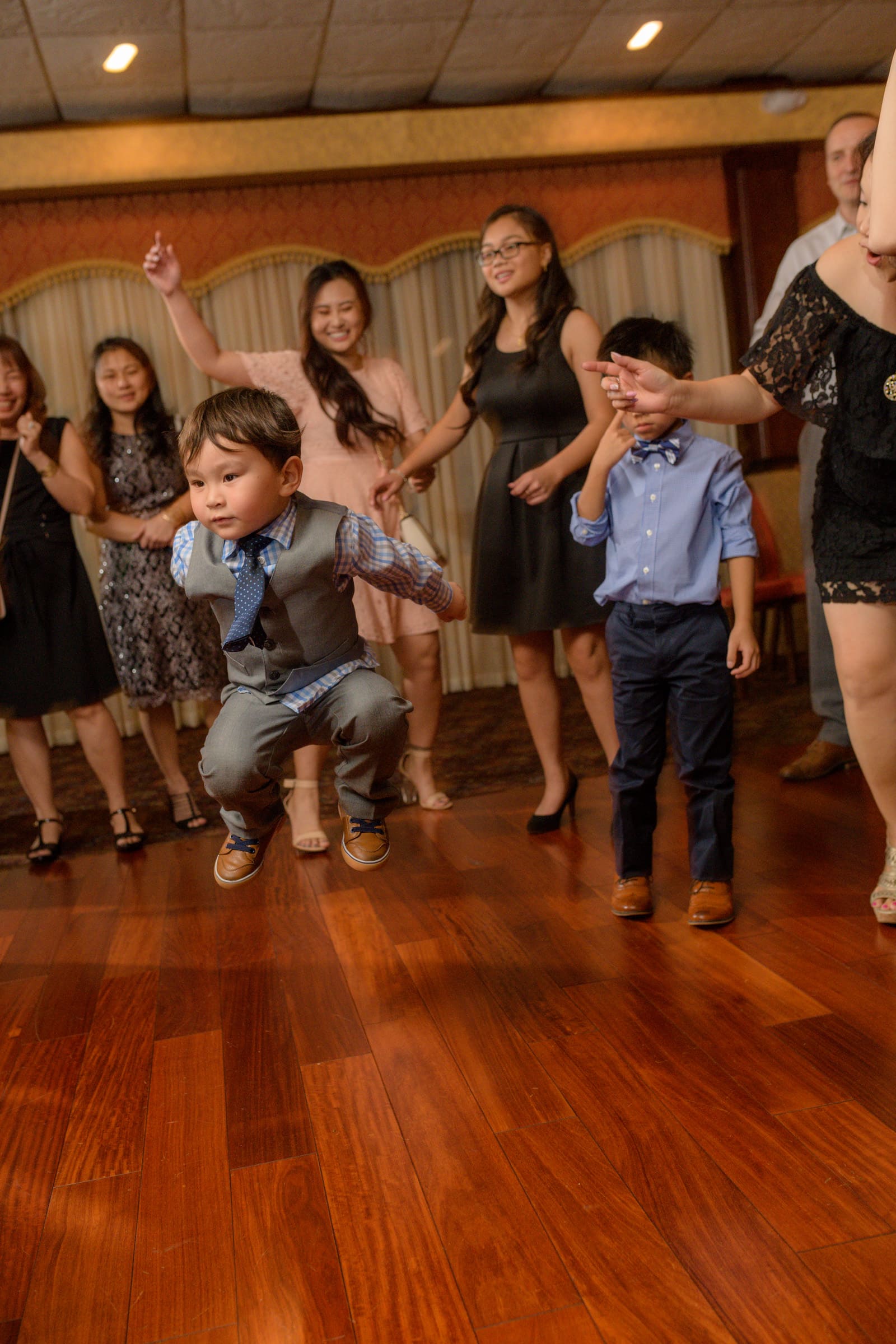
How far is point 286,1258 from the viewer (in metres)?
1.46

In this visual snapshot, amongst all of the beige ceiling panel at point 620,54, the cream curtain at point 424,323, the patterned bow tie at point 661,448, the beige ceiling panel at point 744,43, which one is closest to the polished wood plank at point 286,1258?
the patterned bow tie at point 661,448

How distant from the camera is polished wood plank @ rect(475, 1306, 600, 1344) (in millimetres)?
1255

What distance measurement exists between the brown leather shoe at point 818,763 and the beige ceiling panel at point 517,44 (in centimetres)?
394

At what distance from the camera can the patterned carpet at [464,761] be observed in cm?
412

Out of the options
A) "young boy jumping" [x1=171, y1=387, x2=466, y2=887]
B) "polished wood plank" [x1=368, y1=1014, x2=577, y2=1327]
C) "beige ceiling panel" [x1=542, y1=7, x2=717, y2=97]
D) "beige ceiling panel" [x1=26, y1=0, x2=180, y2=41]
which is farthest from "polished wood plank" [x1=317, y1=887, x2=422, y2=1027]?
"beige ceiling panel" [x1=542, y1=7, x2=717, y2=97]

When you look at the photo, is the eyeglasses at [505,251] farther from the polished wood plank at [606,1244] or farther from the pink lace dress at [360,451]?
the polished wood plank at [606,1244]

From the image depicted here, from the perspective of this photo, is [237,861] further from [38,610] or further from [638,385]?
[38,610]

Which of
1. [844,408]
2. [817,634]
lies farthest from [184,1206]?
[817,634]

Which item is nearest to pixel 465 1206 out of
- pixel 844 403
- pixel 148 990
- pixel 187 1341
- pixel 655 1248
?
pixel 655 1248

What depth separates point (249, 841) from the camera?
6.89 feet

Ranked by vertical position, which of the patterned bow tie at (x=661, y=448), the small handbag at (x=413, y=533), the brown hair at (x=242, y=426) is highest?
the brown hair at (x=242, y=426)

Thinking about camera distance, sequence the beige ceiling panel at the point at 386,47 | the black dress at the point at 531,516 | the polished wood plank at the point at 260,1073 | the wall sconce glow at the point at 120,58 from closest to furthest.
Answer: the polished wood plank at the point at 260,1073 → the black dress at the point at 531,516 → the wall sconce glow at the point at 120,58 → the beige ceiling panel at the point at 386,47

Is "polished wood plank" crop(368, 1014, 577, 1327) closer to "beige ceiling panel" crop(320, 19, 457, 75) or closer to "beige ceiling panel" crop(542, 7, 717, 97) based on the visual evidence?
"beige ceiling panel" crop(320, 19, 457, 75)

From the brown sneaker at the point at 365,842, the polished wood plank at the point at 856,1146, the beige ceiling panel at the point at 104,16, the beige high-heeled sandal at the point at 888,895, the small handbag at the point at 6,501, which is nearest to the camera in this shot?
the polished wood plank at the point at 856,1146
